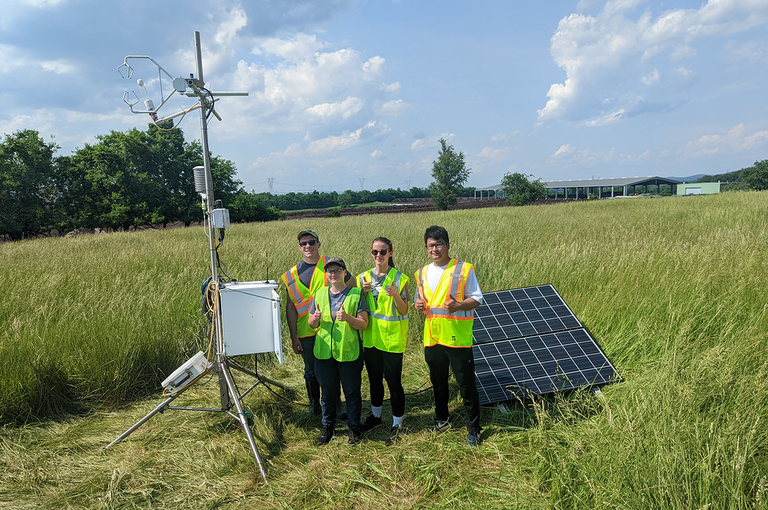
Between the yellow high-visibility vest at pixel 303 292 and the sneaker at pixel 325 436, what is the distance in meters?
0.96

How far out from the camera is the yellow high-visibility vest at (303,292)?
4.11 metres

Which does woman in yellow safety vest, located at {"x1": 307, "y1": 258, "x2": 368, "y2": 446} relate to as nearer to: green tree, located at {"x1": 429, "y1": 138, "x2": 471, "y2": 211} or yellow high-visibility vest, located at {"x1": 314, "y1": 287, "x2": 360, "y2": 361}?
yellow high-visibility vest, located at {"x1": 314, "y1": 287, "x2": 360, "y2": 361}

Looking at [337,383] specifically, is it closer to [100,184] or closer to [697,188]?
[100,184]

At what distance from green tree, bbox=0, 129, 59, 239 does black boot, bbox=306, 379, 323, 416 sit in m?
35.3

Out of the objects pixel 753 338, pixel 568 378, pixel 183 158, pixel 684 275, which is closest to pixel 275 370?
pixel 568 378

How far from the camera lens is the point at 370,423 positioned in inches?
164

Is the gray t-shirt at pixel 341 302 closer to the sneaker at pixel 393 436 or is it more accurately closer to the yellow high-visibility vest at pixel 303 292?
the yellow high-visibility vest at pixel 303 292

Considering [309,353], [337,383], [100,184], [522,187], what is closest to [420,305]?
[337,383]

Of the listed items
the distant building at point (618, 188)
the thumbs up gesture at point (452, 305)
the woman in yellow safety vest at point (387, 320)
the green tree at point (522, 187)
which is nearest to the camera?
the thumbs up gesture at point (452, 305)

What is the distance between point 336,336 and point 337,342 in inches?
2.3

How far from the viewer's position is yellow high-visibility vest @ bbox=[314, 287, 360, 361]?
3.82 m

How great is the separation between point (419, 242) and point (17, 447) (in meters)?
10.4

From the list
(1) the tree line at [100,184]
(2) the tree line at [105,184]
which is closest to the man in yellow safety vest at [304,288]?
(1) the tree line at [100,184]

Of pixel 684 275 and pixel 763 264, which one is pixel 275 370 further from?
pixel 763 264
